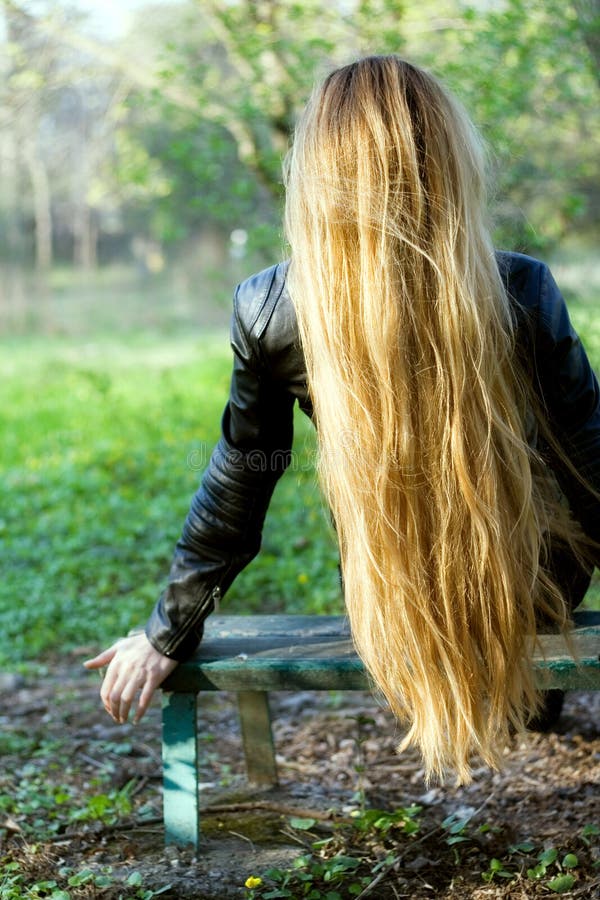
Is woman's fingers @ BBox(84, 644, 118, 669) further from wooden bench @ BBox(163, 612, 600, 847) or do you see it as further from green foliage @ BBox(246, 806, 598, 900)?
green foliage @ BBox(246, 806, 598, 900)

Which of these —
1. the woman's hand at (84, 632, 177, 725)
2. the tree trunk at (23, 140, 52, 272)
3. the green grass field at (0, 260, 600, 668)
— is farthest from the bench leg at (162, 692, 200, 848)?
the tree trunk at (23, 140, 52, 272)

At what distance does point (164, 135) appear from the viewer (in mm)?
15273

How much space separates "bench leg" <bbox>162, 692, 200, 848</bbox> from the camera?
88.3 inches

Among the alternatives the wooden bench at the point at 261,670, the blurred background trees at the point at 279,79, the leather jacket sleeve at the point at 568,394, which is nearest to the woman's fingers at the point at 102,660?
the wooden bench at the point at 261,670

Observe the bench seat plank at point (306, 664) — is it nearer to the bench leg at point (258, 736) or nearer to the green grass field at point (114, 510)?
the green grass field at point (114, 510)

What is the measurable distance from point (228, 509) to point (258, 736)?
0.94m

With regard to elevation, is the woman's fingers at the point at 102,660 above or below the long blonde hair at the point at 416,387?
below

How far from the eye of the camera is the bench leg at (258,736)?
273 centimetres

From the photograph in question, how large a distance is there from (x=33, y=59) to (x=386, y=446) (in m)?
7.69

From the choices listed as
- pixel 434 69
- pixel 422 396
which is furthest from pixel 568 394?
pixel 434 69

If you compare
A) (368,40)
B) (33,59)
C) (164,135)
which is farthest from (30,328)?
(368,40)

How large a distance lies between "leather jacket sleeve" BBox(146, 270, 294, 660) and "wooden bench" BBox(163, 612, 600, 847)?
3.9 inches

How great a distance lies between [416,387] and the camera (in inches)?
70.0

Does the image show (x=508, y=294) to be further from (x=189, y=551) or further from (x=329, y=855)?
(x=329, y=855)
